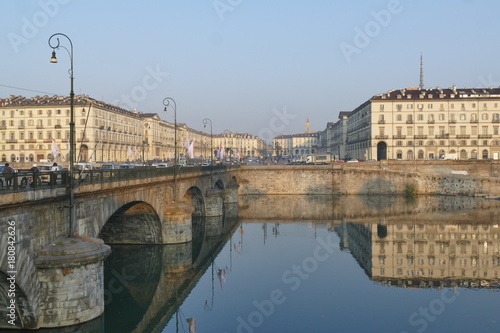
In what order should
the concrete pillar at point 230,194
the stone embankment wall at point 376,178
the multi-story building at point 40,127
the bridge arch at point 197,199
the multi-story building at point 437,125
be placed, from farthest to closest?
the multi-story building at point 437,125 < the multi-story building at point 40,127 < the stone embankment wall at point 376,178 < the concrete pillar at point 230,194 < the bridge arch at point 197,199

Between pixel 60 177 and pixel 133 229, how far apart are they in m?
18.6

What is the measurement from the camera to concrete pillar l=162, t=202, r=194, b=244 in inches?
1519

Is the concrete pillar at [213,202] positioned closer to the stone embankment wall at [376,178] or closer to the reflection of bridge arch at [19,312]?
the stone embankment wall at [376,178]

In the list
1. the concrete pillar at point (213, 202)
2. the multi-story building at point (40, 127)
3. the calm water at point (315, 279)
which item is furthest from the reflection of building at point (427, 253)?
the multi-story building at point (40, 127)

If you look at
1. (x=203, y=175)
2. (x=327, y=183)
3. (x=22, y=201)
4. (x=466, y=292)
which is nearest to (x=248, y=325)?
(x=22, y=201)

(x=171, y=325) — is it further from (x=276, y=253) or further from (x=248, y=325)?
(x=276, y=253)

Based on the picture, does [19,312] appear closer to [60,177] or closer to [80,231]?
[80,231]

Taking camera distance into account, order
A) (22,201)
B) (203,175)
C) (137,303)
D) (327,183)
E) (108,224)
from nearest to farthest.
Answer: (22,201)
(137,303)
(108,224)
(203,175)
(327,183)

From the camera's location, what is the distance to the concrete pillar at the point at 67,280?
59.5 feet

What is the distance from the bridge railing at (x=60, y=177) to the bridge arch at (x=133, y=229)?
442cm

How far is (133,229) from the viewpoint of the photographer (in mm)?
39156

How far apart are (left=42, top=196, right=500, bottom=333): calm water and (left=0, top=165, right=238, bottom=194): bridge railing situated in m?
6.69

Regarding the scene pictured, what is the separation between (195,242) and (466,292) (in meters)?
24.9

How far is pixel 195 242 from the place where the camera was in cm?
4431
